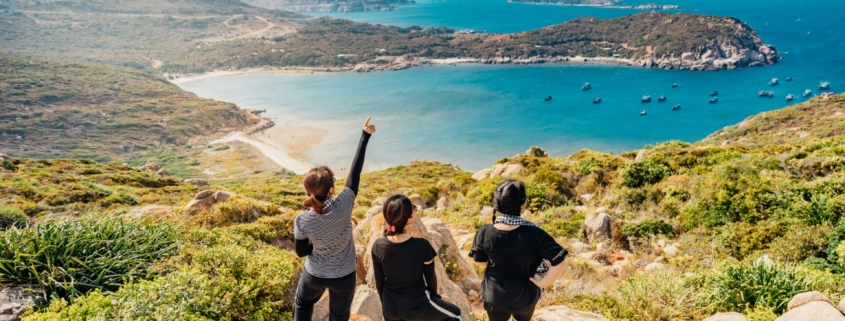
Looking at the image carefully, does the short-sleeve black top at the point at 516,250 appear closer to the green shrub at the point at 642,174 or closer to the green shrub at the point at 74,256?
the green shrub at the point at 74,256

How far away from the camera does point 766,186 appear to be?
9969 mm

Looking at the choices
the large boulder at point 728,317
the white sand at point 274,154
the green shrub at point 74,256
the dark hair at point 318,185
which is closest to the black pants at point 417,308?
the dark hair at point 318,185

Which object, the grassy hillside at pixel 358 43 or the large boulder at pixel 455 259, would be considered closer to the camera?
the large boulder at pixel 455 259

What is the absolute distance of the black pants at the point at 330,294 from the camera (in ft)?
14.1

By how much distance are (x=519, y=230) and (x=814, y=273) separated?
5210 mm

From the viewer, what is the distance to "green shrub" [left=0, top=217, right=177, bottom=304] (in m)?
4.72

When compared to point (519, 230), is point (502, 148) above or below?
below

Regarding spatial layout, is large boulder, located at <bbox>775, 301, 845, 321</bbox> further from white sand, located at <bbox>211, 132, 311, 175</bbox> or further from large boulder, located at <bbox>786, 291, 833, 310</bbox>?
white sand, located at <bbox>211, 132, 311, 175</bbox>

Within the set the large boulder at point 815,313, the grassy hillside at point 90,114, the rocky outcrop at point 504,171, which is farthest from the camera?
the grassy hillside at point 90,114

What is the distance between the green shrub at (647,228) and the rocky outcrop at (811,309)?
5416mm

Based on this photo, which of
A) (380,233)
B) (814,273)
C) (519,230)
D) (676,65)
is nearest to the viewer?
(519,230)

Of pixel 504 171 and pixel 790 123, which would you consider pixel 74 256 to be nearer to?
pixel 504 171

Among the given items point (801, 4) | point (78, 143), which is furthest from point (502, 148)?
point (801, 4)

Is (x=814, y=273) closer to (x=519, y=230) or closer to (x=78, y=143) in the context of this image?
(x=519, y=230)
